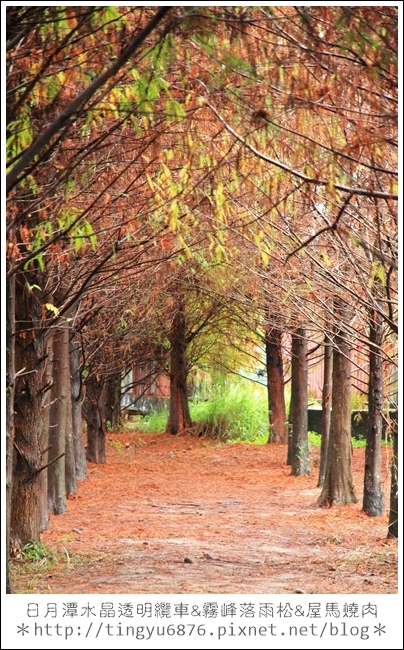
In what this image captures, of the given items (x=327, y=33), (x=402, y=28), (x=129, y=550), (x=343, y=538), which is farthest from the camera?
(x=343, y=538)

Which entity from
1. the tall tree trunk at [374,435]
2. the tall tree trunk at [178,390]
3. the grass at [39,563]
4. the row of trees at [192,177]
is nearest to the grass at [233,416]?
the tall tree trunk at [178,390]

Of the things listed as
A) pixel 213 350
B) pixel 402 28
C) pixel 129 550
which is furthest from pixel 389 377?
pixel 213 350

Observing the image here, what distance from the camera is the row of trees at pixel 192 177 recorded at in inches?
183

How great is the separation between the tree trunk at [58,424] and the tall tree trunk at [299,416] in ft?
17.5

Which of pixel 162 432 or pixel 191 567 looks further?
pixel 162 432

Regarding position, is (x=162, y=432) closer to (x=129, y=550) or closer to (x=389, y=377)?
(x=389, y=377)

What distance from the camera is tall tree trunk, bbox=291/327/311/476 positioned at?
15766mm

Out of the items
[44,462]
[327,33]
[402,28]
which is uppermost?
[327,33]

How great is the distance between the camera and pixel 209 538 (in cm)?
1007

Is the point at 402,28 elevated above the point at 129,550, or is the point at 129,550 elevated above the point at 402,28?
the point at 402,28

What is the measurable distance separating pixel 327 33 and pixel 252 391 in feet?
61.9

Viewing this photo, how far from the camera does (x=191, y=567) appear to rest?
8.18 m

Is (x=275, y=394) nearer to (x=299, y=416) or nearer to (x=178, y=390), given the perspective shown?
(x=178, y=390)

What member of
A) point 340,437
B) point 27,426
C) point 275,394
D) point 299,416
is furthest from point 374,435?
point 275,394
